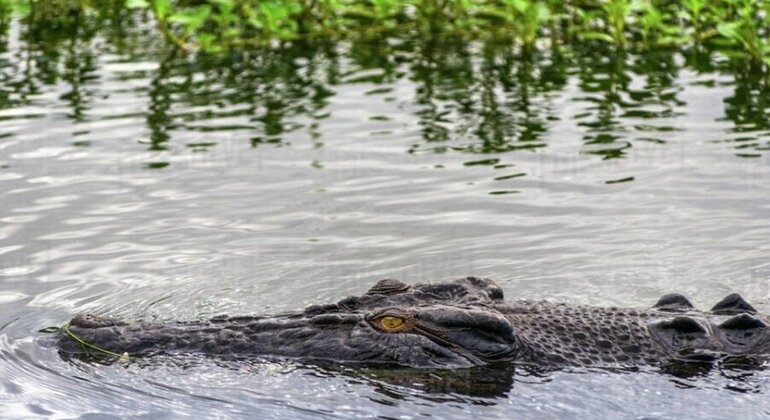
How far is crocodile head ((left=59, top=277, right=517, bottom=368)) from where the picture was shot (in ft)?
24.4

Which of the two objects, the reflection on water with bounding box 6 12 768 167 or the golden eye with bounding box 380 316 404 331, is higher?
the reflection on water with bounding box 6 12 768 167

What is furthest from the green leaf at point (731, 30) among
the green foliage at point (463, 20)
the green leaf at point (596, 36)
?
the green leaf at point (596, 36)

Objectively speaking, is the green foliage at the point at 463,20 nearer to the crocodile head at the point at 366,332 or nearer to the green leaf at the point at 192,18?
the green leaf at the point at 192,18

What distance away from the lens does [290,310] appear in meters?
8.60

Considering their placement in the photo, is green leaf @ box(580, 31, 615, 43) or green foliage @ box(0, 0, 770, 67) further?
green foliage @ box(0, 0, 770, 67)

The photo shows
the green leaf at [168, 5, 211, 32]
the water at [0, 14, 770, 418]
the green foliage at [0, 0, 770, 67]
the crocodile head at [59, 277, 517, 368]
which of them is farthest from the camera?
the green foliage at [0, 0, 770, 67]

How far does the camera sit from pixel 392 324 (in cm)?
750

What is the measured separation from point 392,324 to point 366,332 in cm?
15

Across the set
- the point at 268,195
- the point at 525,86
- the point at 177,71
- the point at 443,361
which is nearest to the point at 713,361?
the point at 443,361

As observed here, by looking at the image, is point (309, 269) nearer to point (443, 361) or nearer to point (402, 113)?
point (443, 361)

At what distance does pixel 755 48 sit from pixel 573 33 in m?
2.62

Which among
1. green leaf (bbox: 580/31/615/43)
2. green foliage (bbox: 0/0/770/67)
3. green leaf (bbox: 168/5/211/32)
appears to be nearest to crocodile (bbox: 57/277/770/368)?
green leaf (bbox: 580/31/615/43)

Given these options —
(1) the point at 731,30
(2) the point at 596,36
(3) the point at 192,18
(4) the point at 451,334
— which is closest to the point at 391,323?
(4) the point at 451,334

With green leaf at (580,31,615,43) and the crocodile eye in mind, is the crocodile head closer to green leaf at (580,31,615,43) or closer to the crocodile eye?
the crocodile eye
